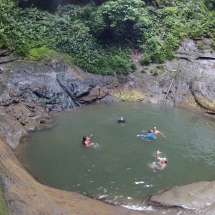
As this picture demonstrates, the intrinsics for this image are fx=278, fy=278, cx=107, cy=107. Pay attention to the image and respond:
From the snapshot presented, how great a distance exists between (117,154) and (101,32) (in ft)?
40.8

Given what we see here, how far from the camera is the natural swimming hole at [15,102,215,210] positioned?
980 centimetres

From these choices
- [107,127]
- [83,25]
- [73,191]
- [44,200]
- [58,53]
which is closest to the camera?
[44,200]

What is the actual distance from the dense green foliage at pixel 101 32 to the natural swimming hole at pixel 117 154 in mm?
5291

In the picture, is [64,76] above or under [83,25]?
under

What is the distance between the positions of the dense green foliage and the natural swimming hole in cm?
529

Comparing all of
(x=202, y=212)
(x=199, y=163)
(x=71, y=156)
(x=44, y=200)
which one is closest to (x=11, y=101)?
(x=71, y=156)

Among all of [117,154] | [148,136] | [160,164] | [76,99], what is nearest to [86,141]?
[117,154]

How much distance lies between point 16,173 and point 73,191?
79.0 inches

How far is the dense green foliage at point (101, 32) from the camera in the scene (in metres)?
19.8

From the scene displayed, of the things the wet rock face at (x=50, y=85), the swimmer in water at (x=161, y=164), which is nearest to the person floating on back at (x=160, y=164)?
the swimmer in water at (x=161, y=164)

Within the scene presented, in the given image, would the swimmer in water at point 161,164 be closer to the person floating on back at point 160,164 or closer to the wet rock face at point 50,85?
the person floating on back at point 160,164

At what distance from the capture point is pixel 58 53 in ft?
65.9

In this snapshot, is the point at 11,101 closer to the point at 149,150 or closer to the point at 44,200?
the point at 149,150

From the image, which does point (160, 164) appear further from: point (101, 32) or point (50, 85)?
point (101, 32)
